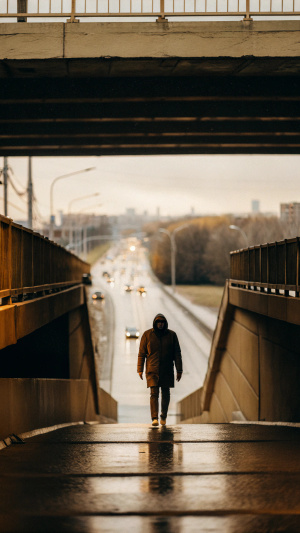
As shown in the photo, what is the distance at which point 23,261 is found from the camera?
35.6 ft

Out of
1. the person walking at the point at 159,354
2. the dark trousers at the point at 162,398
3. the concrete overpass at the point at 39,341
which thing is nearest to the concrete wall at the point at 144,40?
the concrete overpass at the point at 39,341

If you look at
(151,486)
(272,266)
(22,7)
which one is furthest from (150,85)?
(151,486)

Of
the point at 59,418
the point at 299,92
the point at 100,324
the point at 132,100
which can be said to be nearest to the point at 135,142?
the point at 132,100

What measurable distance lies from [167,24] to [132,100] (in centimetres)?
287

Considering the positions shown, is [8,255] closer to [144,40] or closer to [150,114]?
[144,40]

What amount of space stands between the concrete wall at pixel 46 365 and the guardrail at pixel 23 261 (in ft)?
0.90

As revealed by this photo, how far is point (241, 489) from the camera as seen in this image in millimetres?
5254

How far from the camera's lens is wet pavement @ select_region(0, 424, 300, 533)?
4.38m

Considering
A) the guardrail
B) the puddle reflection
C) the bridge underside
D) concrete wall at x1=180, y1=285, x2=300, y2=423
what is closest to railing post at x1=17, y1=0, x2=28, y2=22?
the bridge underside

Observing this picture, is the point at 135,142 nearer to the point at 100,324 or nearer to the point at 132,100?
the point at 132,100

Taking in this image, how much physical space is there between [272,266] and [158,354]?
4.63 metres

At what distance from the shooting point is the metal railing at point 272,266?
11633 mm

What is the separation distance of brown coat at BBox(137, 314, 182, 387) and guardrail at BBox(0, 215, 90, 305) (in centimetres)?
202

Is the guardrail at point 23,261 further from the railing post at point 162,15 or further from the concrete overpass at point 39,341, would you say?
the railing post at point 162,15
